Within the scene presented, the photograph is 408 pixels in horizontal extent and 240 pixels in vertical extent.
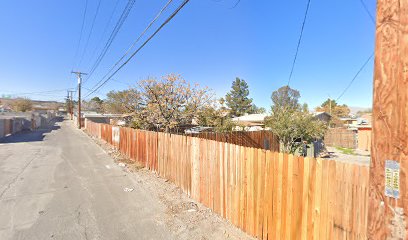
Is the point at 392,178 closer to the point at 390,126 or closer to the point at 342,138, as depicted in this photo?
the point at 390,126

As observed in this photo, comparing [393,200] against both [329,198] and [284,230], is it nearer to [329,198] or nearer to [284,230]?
[329,198]

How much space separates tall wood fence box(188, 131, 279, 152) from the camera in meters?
12.4

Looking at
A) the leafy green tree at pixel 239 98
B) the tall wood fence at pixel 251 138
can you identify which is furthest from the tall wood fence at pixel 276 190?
the leafy green tree at pixel 239 98

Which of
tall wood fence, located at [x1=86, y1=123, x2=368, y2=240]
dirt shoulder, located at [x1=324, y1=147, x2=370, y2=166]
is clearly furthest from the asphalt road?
dirt shoulder, located at [x1=324, y1=147, x2=370, y2=166]

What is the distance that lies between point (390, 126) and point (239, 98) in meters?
63.4

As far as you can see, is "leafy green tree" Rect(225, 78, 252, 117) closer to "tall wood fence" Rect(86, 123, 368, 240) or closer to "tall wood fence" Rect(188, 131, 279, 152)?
"tall wood fence" Rect(188, 131, 279, 152)

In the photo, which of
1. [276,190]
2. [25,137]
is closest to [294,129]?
[276,190]

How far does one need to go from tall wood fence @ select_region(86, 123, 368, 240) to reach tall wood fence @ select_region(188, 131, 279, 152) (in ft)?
19.8

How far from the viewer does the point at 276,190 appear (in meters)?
3.67

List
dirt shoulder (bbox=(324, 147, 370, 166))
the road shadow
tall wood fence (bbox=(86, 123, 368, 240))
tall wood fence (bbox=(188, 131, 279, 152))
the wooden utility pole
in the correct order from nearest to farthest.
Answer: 1. the wooden utility pole
2. tall wood fence (bbox=(86, 123, 368, 240))
3. tall wood fence (bbox=(188, 131, 279, 152))
4. dirt shoulder (bbox=(324, 147, 370, 166))
5. the road shadow

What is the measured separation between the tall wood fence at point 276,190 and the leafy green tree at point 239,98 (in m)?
57.9

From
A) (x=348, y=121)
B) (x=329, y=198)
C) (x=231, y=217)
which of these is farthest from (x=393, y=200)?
(x=348, y=121)

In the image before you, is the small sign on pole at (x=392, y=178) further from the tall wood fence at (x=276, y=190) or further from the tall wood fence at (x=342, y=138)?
the tall wood fence at (x=342, y=138)

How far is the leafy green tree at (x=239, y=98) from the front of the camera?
208 ft
